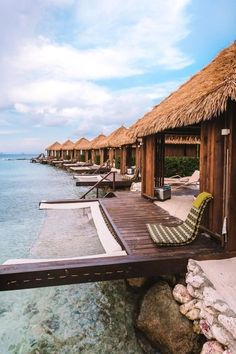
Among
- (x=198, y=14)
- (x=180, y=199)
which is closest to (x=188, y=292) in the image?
(x=180, y=199)

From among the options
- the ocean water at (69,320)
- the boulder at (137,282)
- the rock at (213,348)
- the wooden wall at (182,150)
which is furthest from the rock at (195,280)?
the wooden wall at (182,150)

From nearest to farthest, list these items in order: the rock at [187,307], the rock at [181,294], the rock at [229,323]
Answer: the rock at [229,323], the rock at [187,307], the rock at [181,294]

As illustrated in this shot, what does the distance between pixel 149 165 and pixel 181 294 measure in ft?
15.2

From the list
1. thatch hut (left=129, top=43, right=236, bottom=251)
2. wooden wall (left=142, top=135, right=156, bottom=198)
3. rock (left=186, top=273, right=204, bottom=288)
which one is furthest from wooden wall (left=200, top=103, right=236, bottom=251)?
wooden wall (left=142, top=135, right=156, bottom=198)

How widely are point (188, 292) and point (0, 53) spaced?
10.4 meters

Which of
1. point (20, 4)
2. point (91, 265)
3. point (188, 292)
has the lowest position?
point (188, 292)

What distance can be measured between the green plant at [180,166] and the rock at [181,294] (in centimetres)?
1187

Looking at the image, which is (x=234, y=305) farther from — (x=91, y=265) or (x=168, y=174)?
(x=168, y=174)

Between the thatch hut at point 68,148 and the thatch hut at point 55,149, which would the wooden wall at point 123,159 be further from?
the thatch hut at point 55,149

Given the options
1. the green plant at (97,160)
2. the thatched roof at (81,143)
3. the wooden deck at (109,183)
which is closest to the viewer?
the wooden deck at (109,183)

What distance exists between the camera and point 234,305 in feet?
9.16

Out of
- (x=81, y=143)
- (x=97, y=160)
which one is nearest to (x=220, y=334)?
(x=97, y=160)

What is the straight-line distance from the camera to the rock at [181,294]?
11.2 ft

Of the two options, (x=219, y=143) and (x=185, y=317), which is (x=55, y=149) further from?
(x=185, y=317)
